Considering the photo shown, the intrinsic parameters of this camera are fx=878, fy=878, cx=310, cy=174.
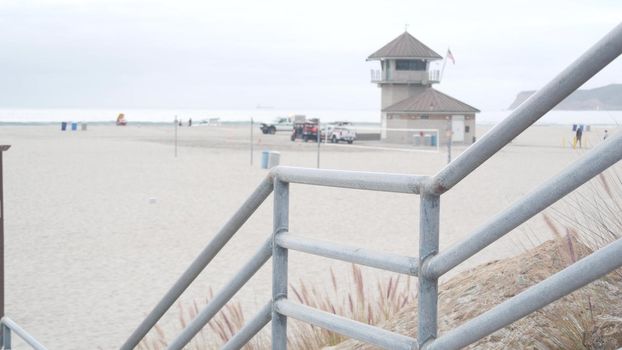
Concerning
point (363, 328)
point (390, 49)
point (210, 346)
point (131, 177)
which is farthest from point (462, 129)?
point (363, 328)

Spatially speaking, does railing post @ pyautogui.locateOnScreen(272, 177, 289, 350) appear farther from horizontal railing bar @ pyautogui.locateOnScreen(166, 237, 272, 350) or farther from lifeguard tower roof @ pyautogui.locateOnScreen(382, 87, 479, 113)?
lifeguard tower roof @ pyautogui.locateOnScreen(382, 87, 479, 113)

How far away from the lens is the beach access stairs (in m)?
1.46

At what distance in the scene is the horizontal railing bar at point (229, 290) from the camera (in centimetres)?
263

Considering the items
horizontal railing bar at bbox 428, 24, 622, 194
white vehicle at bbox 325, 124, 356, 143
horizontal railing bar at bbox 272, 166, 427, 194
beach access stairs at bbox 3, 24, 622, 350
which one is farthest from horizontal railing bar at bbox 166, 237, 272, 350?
white vehicle at bbox 325, 124, 356, 143

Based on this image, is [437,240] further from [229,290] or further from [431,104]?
[431,104]

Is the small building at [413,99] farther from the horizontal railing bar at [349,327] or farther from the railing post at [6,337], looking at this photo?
the horizontal railing bar at [349,327]

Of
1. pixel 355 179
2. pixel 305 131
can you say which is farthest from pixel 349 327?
pixel 305 131

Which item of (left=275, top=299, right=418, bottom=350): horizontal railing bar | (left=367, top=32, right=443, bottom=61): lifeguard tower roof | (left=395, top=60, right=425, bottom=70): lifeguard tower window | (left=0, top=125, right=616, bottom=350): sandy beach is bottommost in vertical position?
(left=0, top=125, right=616, bottom=350): sandy beach

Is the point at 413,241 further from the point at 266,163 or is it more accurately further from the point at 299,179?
the point at 266,163

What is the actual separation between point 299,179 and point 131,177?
23468 mm

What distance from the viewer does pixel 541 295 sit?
60.6 inches

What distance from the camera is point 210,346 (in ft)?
19.4

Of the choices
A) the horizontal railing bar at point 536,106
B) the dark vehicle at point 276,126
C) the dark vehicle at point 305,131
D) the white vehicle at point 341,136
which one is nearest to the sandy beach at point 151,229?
the horizontal railing bar at point 536,106

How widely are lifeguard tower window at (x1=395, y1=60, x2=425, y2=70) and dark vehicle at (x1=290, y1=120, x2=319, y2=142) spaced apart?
636 centimetres
